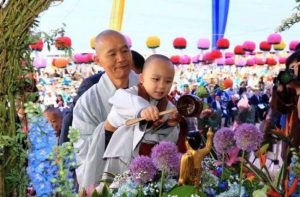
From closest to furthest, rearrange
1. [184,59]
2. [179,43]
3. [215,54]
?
[179,43] → [215,54] → [184,59]

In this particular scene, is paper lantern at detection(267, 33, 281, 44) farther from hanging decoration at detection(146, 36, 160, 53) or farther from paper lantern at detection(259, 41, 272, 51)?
hanging decoration at detection(146, 36, 160, 53)

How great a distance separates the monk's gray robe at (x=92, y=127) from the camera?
5.40 ft

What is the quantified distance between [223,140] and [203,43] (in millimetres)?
18461

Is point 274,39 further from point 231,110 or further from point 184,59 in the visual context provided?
point 231,110

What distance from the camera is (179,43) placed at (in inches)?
735

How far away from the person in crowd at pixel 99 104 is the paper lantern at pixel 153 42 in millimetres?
14631

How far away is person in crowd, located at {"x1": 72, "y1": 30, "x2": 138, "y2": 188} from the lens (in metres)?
1.65

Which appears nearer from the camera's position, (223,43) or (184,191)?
(184,191)

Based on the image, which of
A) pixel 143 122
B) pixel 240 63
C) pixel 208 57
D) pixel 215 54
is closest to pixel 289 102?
pixel 143 122

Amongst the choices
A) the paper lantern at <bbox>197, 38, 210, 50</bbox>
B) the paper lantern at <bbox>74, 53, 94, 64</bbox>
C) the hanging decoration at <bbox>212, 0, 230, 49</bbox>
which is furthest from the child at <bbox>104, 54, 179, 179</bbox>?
the paper lantern at <bbox>197, 38, 210, 50</bbox>

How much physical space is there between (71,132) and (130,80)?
103 cm

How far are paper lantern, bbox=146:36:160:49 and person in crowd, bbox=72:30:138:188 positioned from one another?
14631mm

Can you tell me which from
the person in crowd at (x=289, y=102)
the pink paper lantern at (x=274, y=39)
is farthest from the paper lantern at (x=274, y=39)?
the person in crowd at (x=289, y=102)

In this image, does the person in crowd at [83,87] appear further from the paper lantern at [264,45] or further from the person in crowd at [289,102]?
the paper lantern at [264,45]
